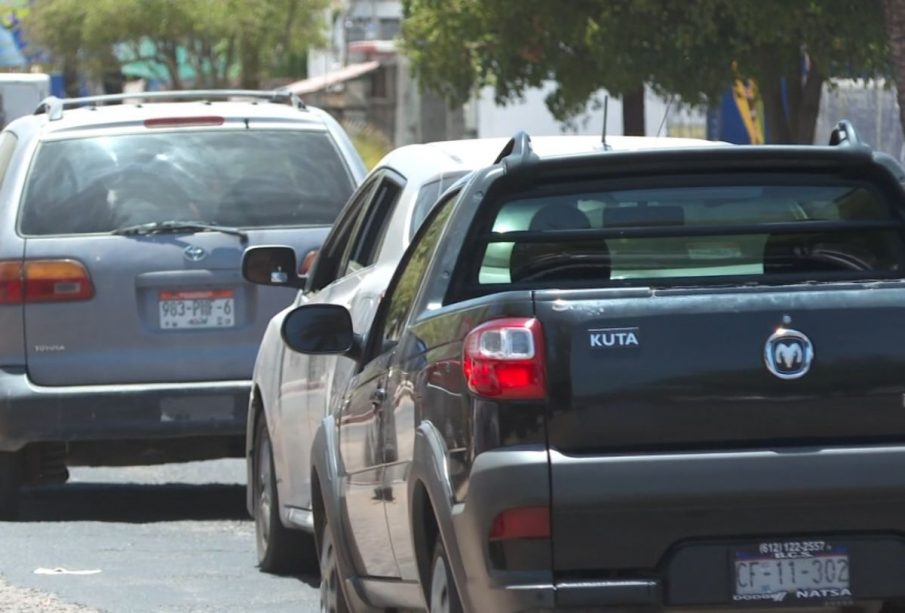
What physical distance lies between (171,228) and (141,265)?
0.85 ft

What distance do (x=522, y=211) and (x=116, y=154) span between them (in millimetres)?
4996

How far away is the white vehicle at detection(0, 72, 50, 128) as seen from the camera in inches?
1043

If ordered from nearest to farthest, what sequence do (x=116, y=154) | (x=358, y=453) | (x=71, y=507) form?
(x=358, y=453)
(x=116, y=154)
(x=71, y=507)

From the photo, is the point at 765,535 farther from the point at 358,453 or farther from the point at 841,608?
the point at 358,453

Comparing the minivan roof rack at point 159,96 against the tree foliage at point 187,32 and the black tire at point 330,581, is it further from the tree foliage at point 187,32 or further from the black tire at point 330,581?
the tree foliage at point 187,32

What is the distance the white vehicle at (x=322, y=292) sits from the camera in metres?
7.61

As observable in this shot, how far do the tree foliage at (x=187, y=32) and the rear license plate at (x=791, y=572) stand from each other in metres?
37.0

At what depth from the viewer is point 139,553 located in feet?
30.3

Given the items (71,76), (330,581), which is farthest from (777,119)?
(71,76)

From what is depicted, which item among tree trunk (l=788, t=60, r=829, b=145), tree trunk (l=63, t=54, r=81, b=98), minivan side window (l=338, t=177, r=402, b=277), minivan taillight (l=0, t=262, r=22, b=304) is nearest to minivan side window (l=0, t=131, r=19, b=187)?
minivan taillight (l=0, t=262, r=22, b=304)

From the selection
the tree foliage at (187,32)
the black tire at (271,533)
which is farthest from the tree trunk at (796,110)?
the tree foliage at (187,32)

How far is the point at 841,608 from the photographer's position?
532 centimetres

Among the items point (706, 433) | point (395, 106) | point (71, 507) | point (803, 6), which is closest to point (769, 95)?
point (803, 6)

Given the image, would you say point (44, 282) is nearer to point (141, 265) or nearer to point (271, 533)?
point (141, 265)
